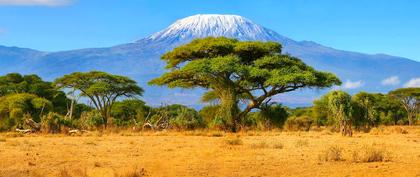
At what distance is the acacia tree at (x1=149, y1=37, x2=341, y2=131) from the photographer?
128 ft

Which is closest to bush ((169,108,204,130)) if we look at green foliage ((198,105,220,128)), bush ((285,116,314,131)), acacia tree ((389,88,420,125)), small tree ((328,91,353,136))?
green foliage ((198,105,220,128))

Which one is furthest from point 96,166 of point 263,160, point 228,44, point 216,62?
point 228,44

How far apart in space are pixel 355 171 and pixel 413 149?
749 cm

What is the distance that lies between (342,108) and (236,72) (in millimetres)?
8137

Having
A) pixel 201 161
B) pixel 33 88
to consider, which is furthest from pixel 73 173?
pixel 33 88

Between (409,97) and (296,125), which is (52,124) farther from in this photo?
(409,97)

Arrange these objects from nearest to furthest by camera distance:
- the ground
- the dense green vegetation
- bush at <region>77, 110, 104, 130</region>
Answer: the ground < the dense green vegetation < bush at <region>77, 110, 104, 130</region>

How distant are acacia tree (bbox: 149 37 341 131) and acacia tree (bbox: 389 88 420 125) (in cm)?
3959

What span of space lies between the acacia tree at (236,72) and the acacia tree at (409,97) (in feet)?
130

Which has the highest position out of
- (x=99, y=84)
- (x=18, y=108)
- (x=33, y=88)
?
(x=33, y=88)

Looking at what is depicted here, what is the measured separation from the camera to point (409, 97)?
260ft

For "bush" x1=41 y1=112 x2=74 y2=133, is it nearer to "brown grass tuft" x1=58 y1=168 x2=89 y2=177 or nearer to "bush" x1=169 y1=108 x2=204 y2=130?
"bush" x1=169 y1=108 x2=204 y2=130

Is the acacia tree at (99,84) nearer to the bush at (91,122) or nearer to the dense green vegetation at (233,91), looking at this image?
the dense green vegetation at (233,91)

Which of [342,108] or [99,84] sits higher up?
[99,84]
